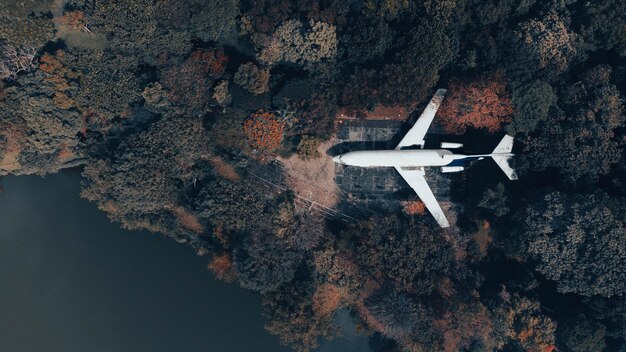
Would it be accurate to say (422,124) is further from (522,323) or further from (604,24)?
(522,323)

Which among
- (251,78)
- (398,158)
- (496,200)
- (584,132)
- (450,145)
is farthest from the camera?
(450,145)

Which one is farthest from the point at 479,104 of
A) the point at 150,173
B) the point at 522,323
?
the point at 150,173

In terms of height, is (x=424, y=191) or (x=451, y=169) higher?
(x=451, y=169)

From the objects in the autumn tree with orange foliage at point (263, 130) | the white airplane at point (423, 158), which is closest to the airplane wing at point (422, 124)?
the white airplane at point (423, 158)

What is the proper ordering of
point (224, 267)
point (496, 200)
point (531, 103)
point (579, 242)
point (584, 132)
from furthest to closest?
point (224, 267)
point (496, 200)
point (531, 103)
point (584, 132)
point (579, 242)

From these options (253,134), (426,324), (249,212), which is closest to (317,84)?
(253,134)

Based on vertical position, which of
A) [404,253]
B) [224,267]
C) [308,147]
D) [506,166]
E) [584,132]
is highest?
[584,132]

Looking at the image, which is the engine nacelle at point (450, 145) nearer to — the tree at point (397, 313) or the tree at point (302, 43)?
the tree at point (302, 43)

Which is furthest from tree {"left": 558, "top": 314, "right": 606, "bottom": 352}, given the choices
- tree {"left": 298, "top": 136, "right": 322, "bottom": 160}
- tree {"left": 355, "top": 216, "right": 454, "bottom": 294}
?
tree {"left": 298, "top": 136, "right": 322, "bottom": 160}
